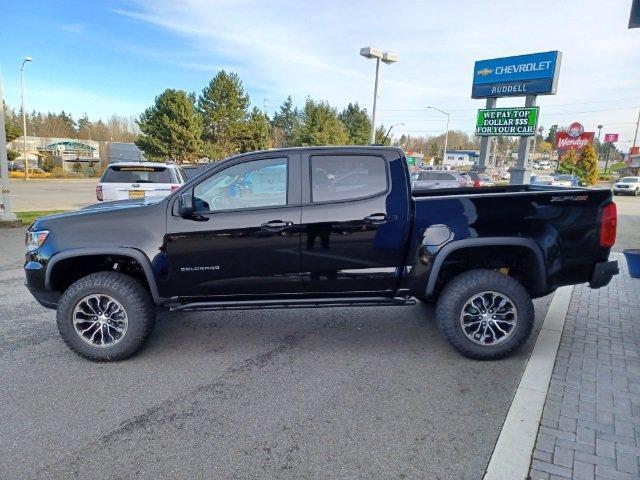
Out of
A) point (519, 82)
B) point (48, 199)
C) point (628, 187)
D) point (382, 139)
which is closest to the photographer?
point (382, 139)

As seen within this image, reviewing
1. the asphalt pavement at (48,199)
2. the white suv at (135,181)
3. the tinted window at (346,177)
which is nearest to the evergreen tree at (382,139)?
the tinted window at (346,177)

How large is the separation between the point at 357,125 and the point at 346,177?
195 feet

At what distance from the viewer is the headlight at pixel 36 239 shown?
12.4 ft

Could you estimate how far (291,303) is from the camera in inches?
155

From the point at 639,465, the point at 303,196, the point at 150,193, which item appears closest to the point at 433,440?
the point at 639,465

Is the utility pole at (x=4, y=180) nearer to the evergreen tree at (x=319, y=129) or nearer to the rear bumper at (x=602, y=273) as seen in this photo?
the rear bumper at (x=602, y=273)

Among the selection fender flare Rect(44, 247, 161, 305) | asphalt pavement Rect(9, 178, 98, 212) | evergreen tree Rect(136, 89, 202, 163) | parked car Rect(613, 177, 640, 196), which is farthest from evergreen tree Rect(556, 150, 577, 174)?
fender flare Rect(44, 247, 161, 305)

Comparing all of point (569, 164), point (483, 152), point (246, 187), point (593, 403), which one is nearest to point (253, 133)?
point (483, 152)

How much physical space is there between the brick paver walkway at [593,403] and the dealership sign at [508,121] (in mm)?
22527

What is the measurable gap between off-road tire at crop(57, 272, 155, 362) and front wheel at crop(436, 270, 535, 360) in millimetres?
2692

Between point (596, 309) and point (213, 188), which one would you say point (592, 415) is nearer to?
point (596, 309)

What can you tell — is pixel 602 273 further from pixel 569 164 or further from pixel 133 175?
pixel 569 164

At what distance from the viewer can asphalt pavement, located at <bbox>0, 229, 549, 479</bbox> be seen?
260 cm

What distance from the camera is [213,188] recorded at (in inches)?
152
